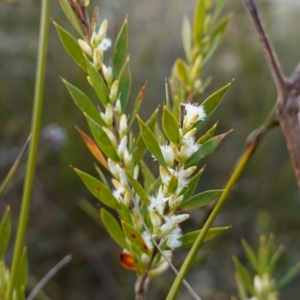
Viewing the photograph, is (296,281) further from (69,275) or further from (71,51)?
(71,51)

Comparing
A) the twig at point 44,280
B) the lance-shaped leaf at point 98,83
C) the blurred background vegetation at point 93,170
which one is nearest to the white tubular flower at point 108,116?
the lance-shaped leaf at point 98,83

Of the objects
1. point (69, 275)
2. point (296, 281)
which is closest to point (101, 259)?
point (69, 275)

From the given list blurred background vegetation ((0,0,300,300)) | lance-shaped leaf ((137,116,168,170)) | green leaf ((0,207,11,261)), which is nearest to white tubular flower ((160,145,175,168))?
lance-shaped leaf ((137,116,168,170))

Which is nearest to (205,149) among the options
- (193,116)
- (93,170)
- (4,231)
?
(193,116)

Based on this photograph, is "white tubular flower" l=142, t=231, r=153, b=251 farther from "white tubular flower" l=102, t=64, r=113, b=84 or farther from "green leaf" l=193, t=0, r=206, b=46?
"green leaf" l=193, t=0, r=206, b=46

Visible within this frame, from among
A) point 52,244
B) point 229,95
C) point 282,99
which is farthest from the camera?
point 229,95

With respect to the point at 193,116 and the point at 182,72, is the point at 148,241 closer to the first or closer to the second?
the point at 193,116

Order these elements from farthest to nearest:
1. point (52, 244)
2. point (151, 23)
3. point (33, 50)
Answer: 1. point (151, 23)
2. point (33, 50)
3. point (52, 244)
